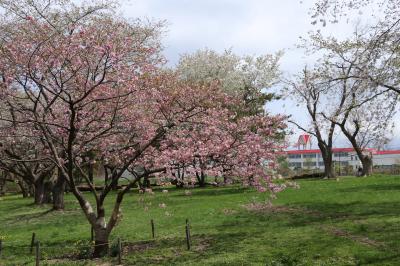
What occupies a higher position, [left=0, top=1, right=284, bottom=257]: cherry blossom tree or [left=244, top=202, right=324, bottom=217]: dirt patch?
[left=0, top=1, right=284, bottom=257]: cherry blossom tree

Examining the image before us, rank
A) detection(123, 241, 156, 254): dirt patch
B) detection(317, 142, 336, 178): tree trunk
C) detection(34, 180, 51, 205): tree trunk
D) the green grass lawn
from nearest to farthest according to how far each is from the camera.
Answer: the green grass lawn → detection(123, 241, 156, 254): dirt patch → detection(34, 180, 51, 205): tree trunk → detection(317, 142, 336, 178): tree trunk

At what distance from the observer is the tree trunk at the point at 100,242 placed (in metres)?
15.5

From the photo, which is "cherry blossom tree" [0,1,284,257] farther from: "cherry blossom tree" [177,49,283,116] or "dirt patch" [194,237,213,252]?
"cherry blossom tree" [177,49,283,116]

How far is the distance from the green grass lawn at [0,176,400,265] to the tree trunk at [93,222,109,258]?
2.30ft

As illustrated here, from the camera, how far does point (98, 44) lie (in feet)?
44.2

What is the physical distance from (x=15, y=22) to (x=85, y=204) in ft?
28.0

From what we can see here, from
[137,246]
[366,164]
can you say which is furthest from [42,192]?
[366,164]

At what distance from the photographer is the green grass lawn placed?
14.0 meters

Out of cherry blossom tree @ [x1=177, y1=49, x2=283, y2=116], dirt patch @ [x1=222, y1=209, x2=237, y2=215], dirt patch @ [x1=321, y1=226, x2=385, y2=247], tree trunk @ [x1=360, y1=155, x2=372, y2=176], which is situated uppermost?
cherry blossom tree @ [x1=177, y1=49, x2=283, y2=116]

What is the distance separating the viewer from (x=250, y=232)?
1834 centimetres

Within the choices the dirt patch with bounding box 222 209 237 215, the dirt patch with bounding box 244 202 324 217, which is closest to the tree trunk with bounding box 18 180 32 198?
the dirt patch with bounding box 222 209 237 215

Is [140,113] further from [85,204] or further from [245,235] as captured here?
[245,235]

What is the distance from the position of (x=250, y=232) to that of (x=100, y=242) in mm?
6125

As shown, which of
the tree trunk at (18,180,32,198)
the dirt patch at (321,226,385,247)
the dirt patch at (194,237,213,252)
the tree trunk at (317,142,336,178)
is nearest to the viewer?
the dirt patch at (321,226,385,247)
